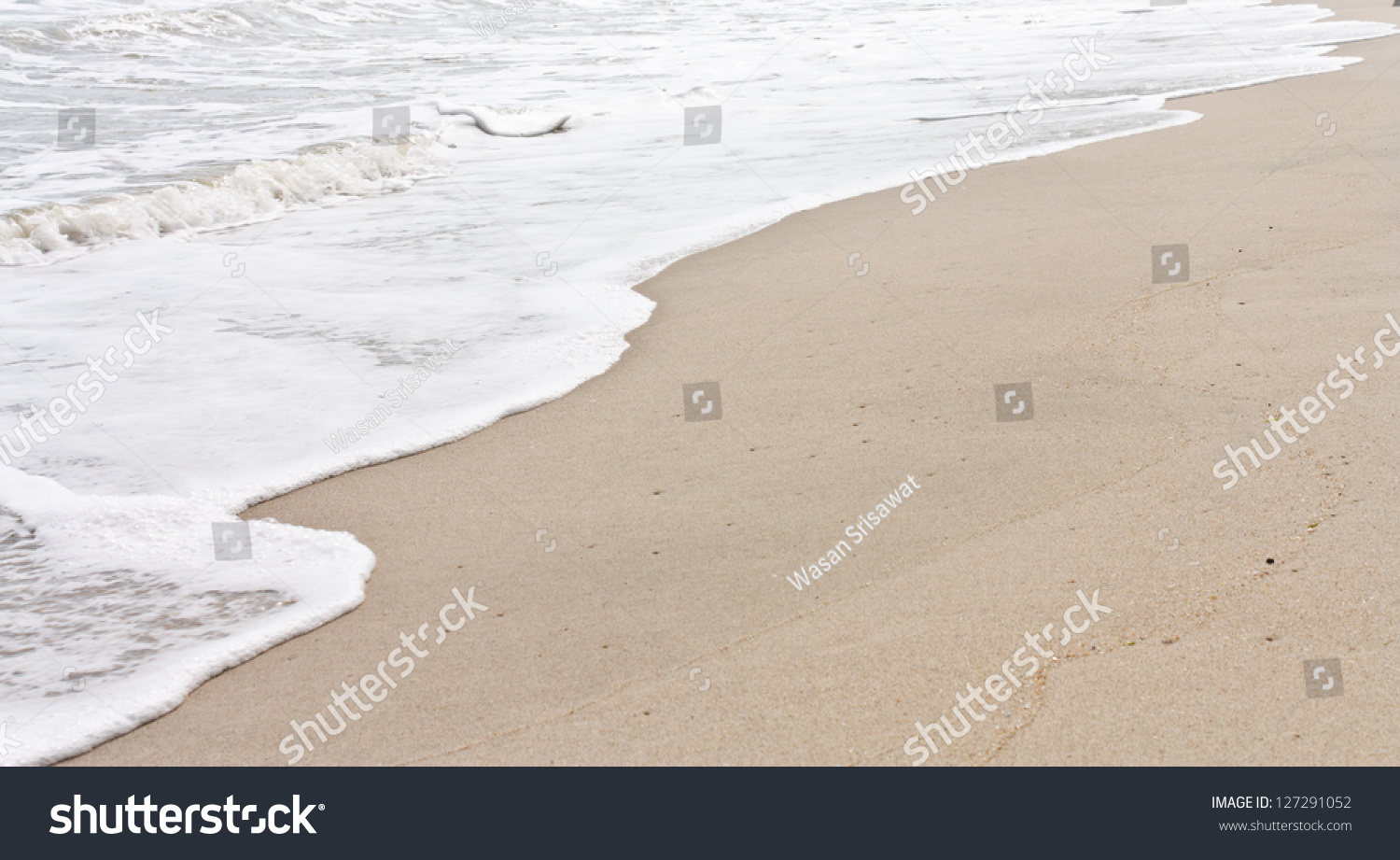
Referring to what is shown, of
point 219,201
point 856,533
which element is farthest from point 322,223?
point 856,533

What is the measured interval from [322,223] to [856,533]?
6064 millimetres

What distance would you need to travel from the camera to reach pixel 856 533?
3312 mm

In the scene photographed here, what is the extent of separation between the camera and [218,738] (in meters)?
2.65

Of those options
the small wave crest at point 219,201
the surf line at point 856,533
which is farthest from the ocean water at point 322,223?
the surf line at point 856,533

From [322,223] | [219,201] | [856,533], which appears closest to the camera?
[856,533]

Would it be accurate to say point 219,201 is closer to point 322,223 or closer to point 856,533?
point 322,223

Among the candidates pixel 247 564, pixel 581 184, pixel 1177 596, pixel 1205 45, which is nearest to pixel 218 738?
pixel 247 564

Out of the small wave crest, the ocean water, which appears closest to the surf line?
the ocean water

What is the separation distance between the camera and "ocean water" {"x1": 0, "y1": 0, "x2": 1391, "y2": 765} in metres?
3.41

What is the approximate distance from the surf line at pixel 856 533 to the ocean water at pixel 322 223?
1368mm

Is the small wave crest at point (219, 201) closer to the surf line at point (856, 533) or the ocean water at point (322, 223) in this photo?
the ocean water at point (322, 223)

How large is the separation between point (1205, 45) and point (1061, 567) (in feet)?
40.2

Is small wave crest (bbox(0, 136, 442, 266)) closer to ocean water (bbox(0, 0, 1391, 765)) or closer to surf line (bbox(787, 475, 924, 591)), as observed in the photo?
ocean water (bbox(0, 0, 1391, 765))
